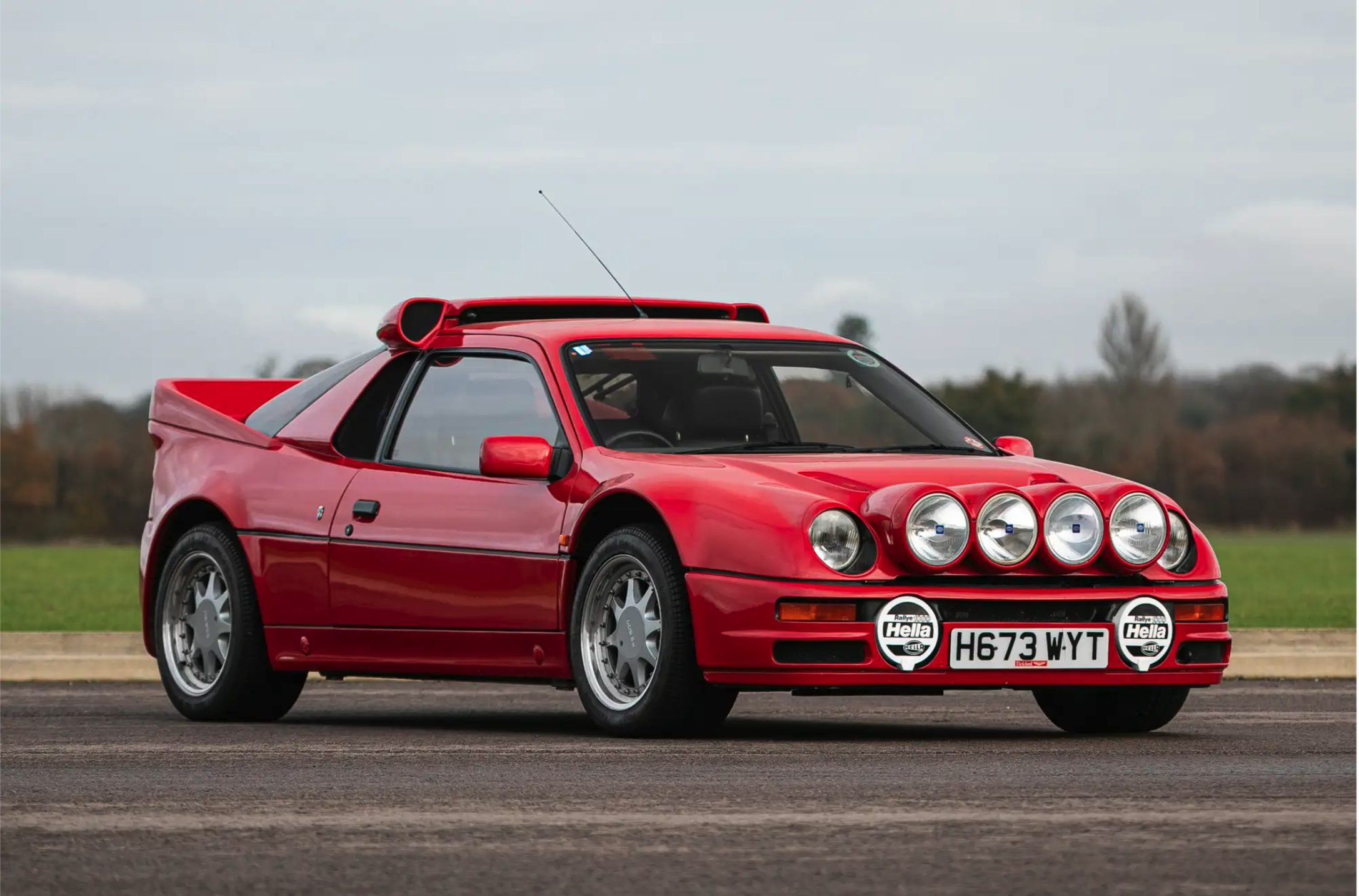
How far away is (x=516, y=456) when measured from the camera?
876 centimetres

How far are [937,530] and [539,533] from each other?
1577 mm

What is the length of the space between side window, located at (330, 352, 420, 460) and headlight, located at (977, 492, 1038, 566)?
287cm

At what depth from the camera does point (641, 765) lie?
731 centimetres

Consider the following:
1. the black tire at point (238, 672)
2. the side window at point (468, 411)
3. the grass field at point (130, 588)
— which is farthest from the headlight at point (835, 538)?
the grass field at point (130, 588)

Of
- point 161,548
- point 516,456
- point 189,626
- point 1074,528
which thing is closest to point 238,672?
point 189,626

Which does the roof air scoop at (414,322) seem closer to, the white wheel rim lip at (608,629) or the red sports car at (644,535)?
the red sports car at (644,535)

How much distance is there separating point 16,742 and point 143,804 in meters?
2.52

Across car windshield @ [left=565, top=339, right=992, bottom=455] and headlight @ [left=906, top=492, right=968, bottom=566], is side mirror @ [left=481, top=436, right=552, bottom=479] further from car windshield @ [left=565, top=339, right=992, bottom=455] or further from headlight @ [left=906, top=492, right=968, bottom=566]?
headlight @ [left=906, top=492, right=968, bottom=566]

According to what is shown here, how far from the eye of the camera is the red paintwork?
8.11 m

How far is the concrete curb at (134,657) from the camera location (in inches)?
548

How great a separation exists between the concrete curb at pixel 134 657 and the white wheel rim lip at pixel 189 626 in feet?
11.6

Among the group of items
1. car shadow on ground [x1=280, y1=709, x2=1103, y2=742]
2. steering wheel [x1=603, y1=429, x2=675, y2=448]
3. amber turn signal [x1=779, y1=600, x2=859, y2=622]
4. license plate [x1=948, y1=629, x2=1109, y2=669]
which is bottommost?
car shadow on ground [x1=280, y1=709, x2=1103, y2=742]

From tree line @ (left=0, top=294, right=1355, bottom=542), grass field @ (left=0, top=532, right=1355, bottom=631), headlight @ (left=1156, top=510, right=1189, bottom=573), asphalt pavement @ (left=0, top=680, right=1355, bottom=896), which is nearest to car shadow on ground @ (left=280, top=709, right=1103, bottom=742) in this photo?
asphalt pavement @ (left=0, top=680, right=1355, bottom=896)

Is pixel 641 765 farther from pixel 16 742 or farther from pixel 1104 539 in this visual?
pixel 16 742
